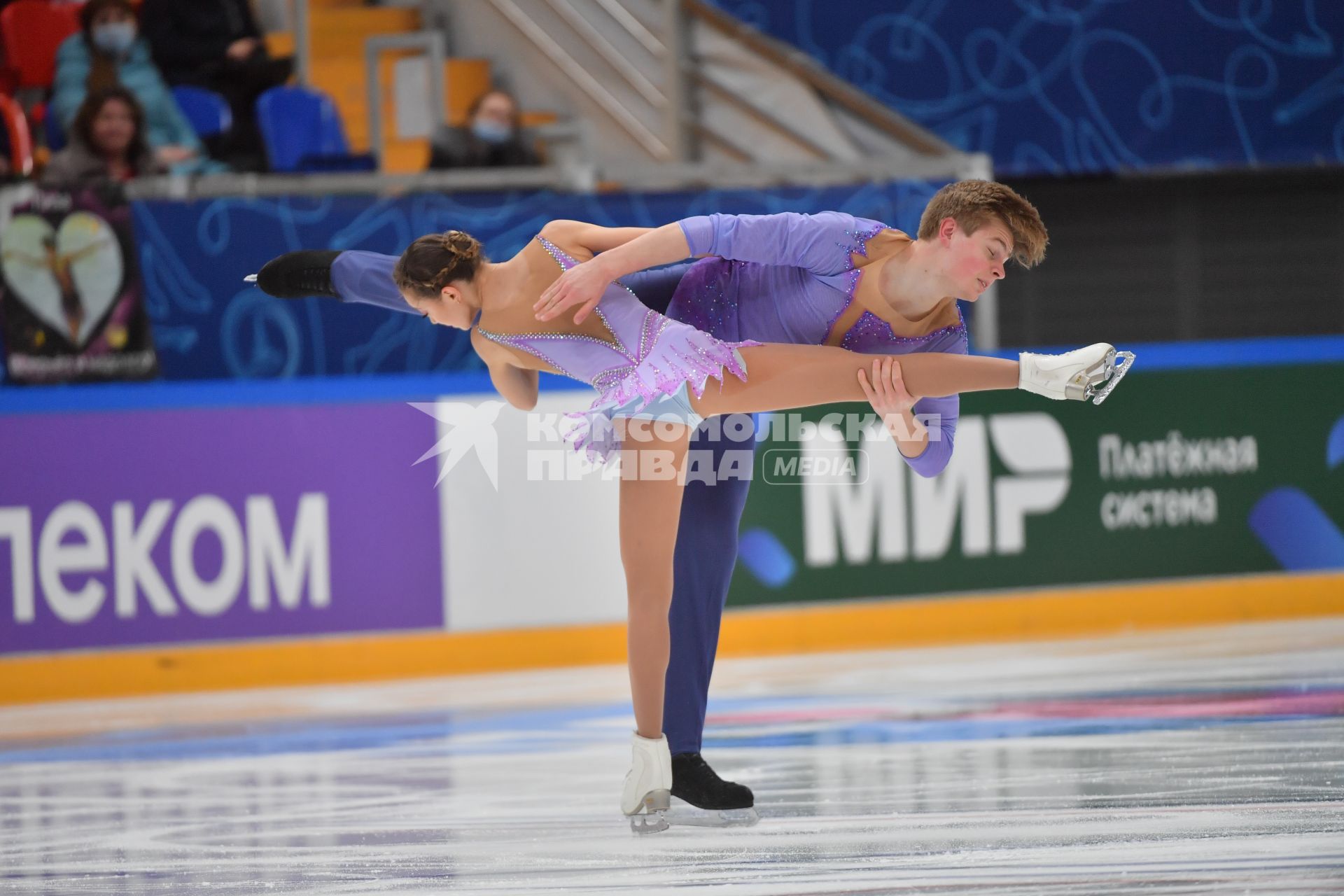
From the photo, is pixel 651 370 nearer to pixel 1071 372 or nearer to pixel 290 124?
pixel 1071 372

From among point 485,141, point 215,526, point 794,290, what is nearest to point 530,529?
point 215,526

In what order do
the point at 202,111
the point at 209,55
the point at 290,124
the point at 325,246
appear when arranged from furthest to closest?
the point at 209,55 → the point at 202,111 → the point at 290,124 → the point at 325,246

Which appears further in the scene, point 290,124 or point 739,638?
point 290,124

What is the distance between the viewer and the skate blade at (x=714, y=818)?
2852 millimetres

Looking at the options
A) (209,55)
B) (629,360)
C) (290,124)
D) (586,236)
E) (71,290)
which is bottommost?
(629,360)

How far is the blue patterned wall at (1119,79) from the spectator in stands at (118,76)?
267 cm

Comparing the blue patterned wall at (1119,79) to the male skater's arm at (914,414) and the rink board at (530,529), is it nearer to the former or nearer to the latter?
the rink board at (530,529)

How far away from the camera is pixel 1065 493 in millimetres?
5582

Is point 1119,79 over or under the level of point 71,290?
over

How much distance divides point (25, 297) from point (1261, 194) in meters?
5.05

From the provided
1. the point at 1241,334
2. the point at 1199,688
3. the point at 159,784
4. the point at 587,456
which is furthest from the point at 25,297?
the point at 1241,334

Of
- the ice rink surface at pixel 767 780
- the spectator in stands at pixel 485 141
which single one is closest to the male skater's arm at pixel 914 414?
the ice rink surface at pixel 767 780

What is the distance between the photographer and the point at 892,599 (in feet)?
17.9

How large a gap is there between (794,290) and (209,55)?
171 inches
